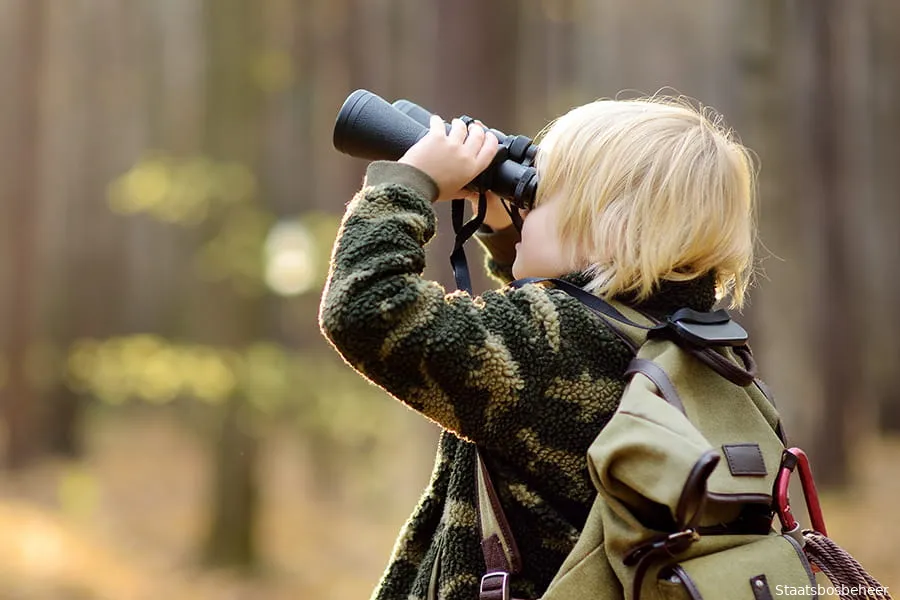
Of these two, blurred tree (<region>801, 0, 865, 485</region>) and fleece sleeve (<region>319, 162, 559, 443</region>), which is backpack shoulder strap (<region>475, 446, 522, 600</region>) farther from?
blurred tree (<region>801, 0, 865, 485</region>)

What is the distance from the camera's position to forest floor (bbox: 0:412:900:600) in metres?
7.54

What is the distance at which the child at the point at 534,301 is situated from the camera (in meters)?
1.46

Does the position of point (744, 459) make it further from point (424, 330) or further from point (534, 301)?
point (424, 330)

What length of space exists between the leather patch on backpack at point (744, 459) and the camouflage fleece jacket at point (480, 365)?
19 centimetres

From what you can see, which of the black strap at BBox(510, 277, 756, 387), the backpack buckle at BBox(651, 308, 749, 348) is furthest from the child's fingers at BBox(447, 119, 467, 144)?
the backpack buckle at BBox(651, 308, 749, 348)

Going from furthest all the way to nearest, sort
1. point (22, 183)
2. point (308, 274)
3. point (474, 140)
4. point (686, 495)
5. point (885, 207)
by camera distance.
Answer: point (885, 207) < point (22, 183) < point (308, 274) < point (474, 140) < point (686, 495)

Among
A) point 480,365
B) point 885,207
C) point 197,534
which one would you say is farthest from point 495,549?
point 885,207

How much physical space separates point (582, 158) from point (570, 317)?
291mm

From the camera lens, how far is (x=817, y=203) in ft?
29.6

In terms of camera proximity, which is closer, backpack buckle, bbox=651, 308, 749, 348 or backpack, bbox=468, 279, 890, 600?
backpack, bbox=468, 279, 890, 600

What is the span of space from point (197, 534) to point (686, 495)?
7.09 metres

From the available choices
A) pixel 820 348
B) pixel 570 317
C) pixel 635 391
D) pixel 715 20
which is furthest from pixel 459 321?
pixel 715 20

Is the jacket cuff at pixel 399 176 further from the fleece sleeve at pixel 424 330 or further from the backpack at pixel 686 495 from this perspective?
the backpack at pixel 686 495

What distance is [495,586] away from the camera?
148 cm
